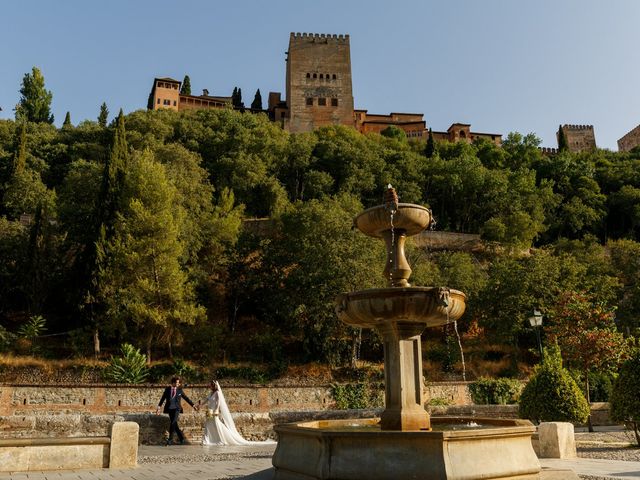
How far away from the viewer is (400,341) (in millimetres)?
8086

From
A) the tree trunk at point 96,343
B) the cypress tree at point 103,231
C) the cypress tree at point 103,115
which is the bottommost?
the tree trunk at point 96,343

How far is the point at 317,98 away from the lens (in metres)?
83.6

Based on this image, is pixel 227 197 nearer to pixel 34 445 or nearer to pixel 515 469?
pixel 34 445

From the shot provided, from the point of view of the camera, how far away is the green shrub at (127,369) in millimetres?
23938

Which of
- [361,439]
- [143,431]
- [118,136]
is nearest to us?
[361,439]

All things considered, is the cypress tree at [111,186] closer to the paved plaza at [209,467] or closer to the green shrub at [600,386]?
the paved plaza at [209,467]

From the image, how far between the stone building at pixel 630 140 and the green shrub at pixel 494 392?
97.8 meters

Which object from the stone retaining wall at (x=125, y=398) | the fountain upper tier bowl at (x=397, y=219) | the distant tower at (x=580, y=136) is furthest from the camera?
the distant tower at (x=580, y=136)

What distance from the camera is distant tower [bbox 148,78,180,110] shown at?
8112 cm

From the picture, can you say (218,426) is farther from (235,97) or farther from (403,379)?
(235,97)

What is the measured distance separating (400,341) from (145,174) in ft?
82.8

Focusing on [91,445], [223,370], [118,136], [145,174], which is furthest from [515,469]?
[118,136]

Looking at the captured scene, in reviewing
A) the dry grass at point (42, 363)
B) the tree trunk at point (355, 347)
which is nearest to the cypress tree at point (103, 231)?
the dry grass at point (42, 363)

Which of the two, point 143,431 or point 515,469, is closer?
point 515,469
